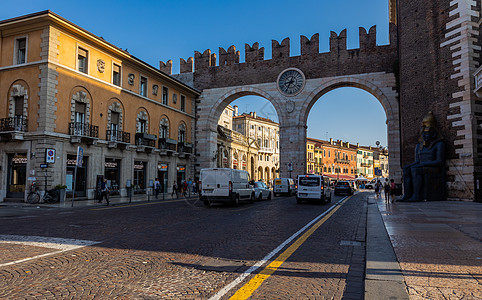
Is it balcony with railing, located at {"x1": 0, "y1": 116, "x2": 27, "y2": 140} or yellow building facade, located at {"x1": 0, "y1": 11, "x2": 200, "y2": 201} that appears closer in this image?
balcony with railing, located at {"x1": 0, "y1": 116, "x2": 27, "y2": 140}

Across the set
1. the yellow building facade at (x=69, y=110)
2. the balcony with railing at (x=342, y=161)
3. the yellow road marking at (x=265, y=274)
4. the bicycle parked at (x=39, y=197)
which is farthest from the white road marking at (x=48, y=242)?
the balcony with railing at (x=342, y=161)

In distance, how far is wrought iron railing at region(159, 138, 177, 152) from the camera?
1296 inches

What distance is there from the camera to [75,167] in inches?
879

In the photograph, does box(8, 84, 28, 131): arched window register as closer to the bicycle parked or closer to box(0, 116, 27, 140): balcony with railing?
box(0, 116, 27, 140): balcony with railing

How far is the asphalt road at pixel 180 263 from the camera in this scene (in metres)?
4.48

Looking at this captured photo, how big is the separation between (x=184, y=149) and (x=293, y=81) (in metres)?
13.5

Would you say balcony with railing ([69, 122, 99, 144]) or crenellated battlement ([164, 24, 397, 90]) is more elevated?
crenellated battlement ([164, 24, 397, 90])

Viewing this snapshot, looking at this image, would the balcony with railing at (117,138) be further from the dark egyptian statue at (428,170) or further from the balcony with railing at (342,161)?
the balcony with railing at (342,161)

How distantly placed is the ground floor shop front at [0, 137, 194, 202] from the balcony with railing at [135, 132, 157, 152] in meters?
0.21

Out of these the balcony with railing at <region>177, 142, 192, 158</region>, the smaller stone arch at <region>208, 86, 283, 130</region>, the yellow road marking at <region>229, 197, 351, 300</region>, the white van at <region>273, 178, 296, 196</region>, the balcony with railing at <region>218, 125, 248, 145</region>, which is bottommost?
the yellow road marking at <region>229, 197, 351, 300</region>

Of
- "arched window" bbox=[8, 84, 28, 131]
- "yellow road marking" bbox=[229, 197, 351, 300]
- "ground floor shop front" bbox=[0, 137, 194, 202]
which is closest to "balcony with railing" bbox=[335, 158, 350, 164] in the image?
"ground floor shop front" bbox=[0, 137, 194, 202]

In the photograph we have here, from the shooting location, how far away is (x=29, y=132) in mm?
21562

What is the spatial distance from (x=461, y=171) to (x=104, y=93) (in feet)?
79.2

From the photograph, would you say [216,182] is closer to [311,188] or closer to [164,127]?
[311,188]
